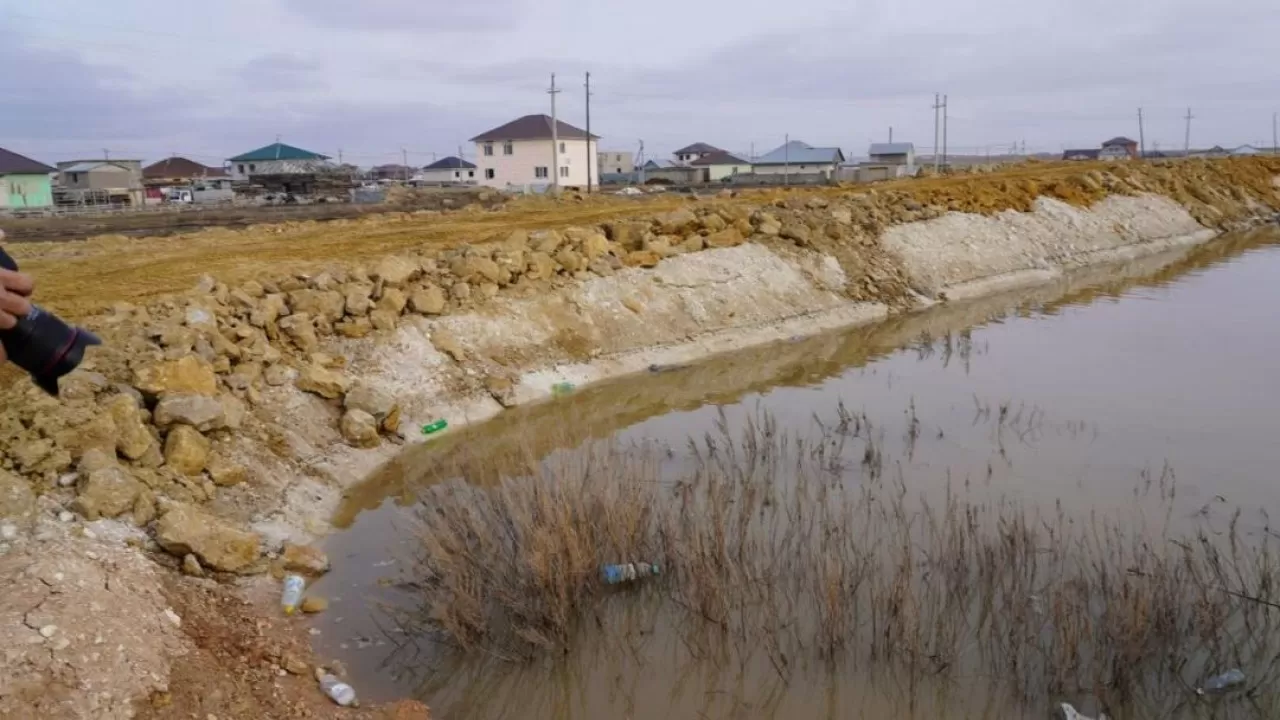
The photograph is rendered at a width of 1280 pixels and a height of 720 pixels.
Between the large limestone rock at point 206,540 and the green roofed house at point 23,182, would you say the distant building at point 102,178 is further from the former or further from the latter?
the large limestone rock at point 206,540

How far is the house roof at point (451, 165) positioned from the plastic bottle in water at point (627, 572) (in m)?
65.6

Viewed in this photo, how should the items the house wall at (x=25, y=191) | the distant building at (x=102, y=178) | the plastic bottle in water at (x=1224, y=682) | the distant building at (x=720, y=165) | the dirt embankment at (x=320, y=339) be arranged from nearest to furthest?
1. the plastic bottle in water at (x=1224, y=682)
2. the dirt embankment at (x=320, y=339)
3. the house wall at (x=25, y=191)
4. the distant building at (x=102, y=178)
5. the distant building at (x=720, y=165)

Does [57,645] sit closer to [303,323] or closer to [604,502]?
[604,502]

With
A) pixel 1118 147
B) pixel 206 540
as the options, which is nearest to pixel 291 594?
pixel 206 540

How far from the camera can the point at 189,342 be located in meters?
8.92

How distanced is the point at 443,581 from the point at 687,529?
5.60 feet

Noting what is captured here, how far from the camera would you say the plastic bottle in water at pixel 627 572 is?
640cm

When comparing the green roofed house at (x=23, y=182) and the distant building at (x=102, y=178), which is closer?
the green roofed house at (x=23, y=182)

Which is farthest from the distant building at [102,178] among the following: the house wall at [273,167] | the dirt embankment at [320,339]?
the dirt embankment at [320,339]

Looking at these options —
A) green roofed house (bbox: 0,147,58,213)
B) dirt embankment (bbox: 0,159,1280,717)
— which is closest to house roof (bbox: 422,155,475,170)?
green roofed house (bbox: 0,147,58,213)

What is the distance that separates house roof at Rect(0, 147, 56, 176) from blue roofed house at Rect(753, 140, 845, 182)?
123ft

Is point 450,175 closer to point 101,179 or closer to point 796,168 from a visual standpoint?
point 101,179

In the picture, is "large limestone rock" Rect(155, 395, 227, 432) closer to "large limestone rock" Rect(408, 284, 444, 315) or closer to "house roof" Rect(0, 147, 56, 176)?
"large limestone rock" Rect(408, 284, 444, 315)

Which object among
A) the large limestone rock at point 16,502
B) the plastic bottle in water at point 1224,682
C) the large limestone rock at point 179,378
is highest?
the large limestone rock at point 179,378
